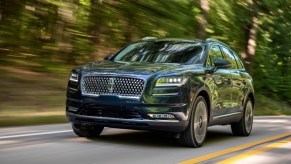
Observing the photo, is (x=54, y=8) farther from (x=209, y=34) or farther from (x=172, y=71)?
(x=209, y=34)

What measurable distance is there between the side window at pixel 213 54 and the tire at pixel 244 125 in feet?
5.23

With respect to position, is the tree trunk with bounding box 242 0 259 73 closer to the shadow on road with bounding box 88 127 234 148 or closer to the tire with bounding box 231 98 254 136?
the tire with bounding box 231 98 254 136

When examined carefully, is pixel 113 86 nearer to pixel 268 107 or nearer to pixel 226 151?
pixel 226 151

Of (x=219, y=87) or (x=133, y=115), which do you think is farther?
(x=219, y=87)

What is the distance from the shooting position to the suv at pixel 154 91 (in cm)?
792

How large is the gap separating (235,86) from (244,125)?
1151 mm

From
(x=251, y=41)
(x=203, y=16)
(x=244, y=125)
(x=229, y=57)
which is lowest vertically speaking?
(x=244, y=125)

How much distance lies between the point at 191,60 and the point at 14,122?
424 cm

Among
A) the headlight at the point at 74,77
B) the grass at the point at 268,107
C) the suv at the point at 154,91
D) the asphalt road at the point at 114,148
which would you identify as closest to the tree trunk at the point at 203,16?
the grass at the point at 268,107

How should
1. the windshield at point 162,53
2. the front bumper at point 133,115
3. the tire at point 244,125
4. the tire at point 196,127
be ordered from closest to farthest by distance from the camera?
the front bumper at point 133,115, the tire at point 196,127, the windshield at point 162,53, the tire at point 244,125

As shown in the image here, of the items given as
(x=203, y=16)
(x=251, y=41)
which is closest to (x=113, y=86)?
(x=203, y=16)

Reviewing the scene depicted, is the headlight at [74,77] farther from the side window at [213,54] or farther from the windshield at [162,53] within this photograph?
the side window at [213,54]

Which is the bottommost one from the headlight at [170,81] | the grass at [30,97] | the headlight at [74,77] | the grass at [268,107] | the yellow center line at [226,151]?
the grass at [268,107]

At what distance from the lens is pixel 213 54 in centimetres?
976
